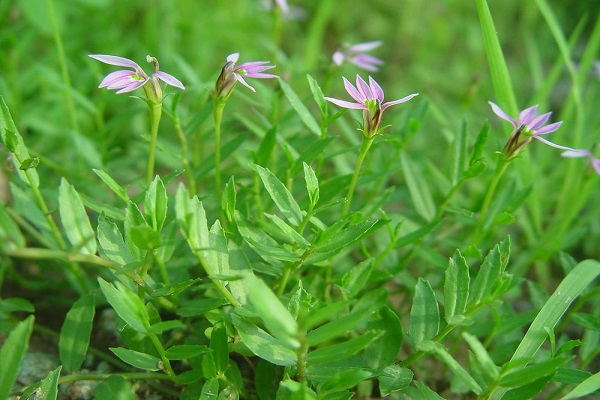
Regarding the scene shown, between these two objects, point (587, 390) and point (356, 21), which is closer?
point (587, 390)

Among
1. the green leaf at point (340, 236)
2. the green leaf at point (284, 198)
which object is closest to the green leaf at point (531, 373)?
the green leaf at point (340, 236)

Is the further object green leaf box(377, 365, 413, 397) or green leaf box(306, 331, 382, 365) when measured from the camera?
green leaf box(377, 365, 413, 397)

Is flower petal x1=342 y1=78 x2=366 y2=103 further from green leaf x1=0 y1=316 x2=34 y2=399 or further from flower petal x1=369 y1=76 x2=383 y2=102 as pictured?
green leaf x1=0 y1=316 x2=34 y2=399

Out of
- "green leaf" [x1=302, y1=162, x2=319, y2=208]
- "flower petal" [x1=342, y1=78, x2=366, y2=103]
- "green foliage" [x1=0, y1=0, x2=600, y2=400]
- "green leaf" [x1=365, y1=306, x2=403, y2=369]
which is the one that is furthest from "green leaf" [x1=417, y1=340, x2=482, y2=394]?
"flower petal" [x1=342, y1=78, x2=366, y2=103]

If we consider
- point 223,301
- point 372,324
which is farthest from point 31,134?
point 372,324

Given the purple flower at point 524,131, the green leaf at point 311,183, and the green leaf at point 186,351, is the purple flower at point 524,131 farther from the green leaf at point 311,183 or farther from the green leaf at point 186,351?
the green leaf at point 186,351

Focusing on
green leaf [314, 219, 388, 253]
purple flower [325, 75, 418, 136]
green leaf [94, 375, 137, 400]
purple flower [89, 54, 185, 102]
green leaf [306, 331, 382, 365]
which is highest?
purple flower [89, 54, 185, 102]

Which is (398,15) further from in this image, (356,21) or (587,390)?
(587,390)
